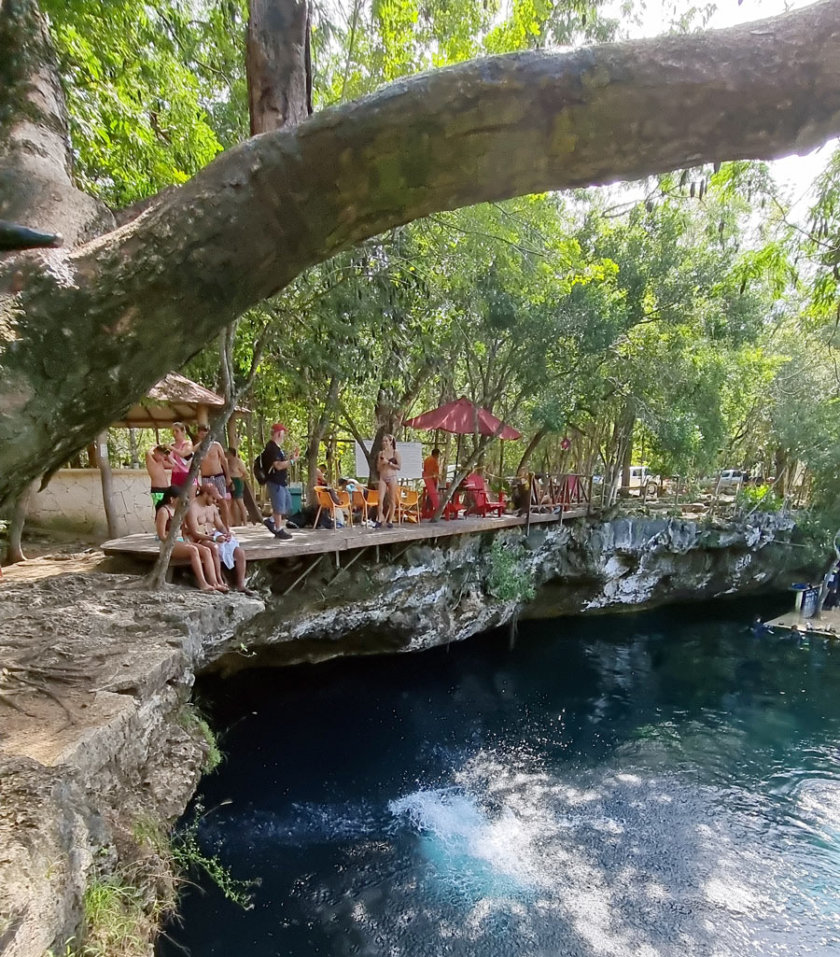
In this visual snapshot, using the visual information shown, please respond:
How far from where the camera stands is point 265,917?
579 centimetres

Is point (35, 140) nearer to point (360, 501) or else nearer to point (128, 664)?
point (128, 664)

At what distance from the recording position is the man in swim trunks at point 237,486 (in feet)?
28.7

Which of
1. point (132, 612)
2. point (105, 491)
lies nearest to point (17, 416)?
point (132, 612)

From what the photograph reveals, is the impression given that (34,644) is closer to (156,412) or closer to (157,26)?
(157,26)

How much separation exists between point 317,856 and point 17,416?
23.1 feet

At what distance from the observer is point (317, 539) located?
8.07 meters

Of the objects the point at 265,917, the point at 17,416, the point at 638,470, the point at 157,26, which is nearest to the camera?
the point at 17,416

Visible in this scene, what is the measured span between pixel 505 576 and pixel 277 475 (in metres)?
6.13

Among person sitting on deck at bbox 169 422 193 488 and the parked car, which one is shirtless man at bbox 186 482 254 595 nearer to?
person sitting on deck at bbox 169 422 193 488

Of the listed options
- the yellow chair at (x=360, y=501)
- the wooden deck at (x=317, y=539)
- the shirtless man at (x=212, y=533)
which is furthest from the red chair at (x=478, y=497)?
the shirtless man at (x=212, y=533)

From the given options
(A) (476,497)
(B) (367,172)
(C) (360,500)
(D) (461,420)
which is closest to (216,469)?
(C) (360,500)

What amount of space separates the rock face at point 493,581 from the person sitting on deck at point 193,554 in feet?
2.29

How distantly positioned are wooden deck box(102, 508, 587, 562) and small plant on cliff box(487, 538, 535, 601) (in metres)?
0.55

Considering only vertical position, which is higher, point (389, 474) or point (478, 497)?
point (389, 474)
